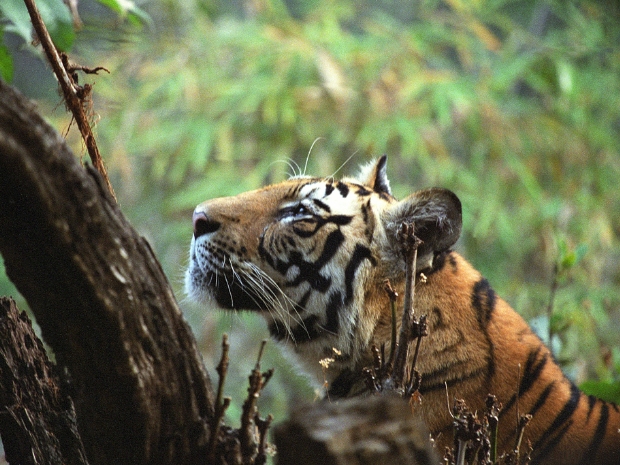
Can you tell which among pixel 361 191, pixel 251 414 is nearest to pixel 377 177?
pixel 361 191

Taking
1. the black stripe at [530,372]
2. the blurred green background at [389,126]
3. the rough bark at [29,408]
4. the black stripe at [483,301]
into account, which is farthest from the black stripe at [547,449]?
the blurred green background at [389,126]

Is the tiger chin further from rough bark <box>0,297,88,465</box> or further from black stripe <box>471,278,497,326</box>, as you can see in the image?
rough bark <box>0,297,88,465</box>

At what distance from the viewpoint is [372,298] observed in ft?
6.09

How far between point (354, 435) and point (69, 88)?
93 centimetres

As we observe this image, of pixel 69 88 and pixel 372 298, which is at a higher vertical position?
pixel 69 88

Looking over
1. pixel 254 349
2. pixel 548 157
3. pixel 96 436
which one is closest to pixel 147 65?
pixel 254 349

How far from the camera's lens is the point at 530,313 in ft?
15.5

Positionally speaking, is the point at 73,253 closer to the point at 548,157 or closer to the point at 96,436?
the point at 96,436

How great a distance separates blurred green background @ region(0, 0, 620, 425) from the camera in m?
5.66

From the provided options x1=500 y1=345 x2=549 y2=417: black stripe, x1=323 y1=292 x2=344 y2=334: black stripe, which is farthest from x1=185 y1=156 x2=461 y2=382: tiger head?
x1=500 y1=345 x2=549 y2=417: black stripe

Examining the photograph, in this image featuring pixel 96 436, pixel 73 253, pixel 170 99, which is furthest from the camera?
pixel 170 99

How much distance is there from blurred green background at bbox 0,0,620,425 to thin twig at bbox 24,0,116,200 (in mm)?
3979

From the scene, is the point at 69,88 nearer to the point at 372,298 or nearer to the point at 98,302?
the point at 98,302

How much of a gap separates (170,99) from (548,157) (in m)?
3.35
